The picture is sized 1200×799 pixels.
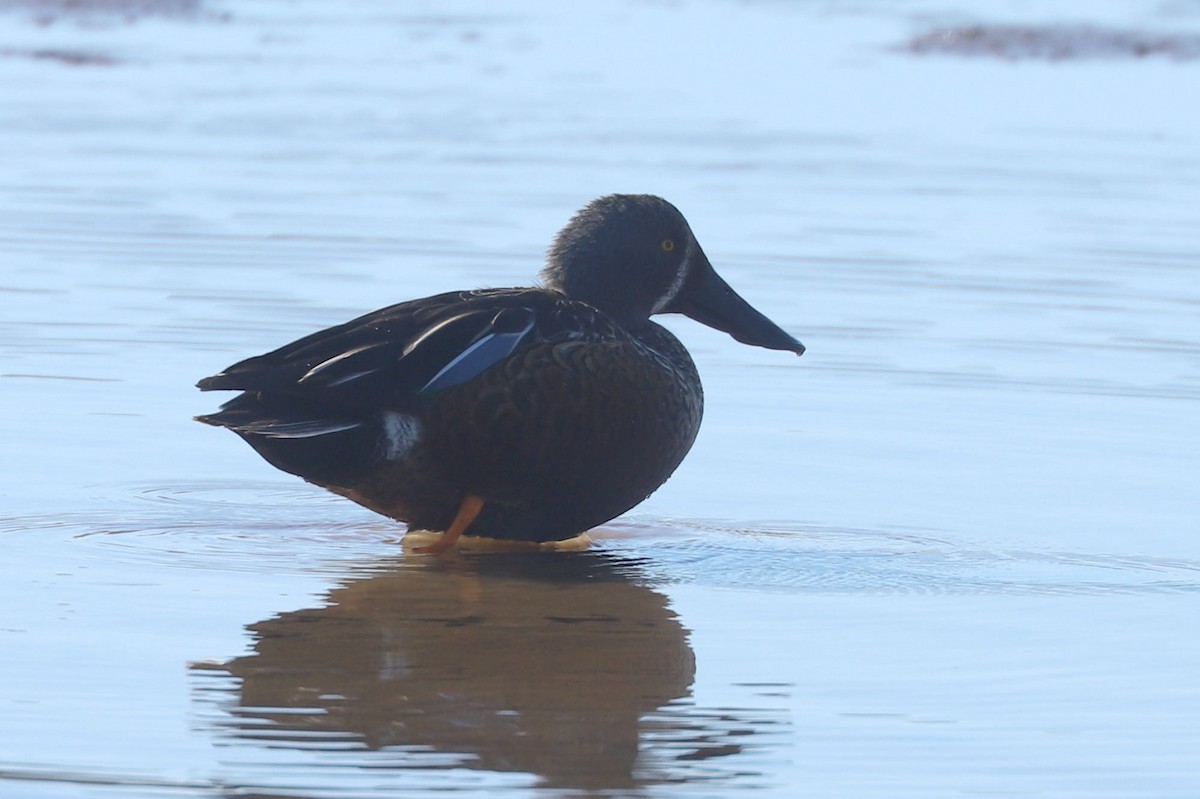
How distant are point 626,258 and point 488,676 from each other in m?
1.99

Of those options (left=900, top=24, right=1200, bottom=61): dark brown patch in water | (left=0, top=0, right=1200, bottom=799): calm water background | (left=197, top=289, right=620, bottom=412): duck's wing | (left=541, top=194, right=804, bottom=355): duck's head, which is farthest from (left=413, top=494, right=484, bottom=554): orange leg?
(left=900, top=24, right=1200, bottom=61): dark brown patch in water

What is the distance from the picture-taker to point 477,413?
557 cm

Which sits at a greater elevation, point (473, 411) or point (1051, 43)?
point (1051, 43)

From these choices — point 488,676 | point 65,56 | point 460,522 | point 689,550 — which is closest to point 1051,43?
A: point 65,56

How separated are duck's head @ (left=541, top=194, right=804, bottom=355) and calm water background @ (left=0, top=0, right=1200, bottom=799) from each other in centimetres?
62

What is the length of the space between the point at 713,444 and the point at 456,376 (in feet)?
5.99

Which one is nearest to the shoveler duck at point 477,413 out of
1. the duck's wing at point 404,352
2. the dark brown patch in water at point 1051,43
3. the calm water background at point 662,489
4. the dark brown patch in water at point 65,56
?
the duck's wing at point 404,352

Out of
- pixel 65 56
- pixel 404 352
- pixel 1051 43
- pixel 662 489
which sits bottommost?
pixel 662 489

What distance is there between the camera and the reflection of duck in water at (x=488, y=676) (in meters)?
4.16

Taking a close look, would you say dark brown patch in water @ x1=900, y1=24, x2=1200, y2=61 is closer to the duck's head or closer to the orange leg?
the duck's head

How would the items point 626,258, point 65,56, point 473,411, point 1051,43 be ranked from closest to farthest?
point 473,411, point 626,258, point 65,56, point 1051,43

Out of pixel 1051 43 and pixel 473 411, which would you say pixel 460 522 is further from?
pixel 1051 43

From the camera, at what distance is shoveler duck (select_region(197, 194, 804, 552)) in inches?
217

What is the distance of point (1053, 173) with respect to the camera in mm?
13250
